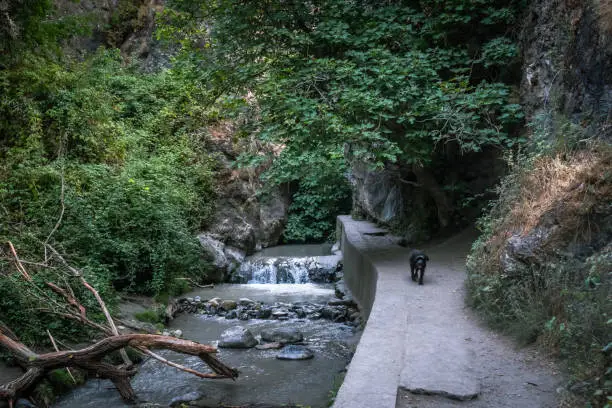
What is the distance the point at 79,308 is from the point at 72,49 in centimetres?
1333


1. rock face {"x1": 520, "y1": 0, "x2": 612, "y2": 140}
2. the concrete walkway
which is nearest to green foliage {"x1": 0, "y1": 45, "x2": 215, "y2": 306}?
the concrete walkway

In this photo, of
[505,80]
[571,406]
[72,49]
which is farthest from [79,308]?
[72,49]

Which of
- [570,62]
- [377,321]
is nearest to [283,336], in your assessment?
[377,321]

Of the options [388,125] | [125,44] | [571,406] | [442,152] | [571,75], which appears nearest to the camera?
[571,406]

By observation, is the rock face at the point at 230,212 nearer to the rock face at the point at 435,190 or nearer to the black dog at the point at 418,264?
the rock face at the point at 435,190

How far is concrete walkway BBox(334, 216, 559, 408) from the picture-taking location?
404 centimetres

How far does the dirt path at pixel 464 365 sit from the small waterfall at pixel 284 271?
738cm

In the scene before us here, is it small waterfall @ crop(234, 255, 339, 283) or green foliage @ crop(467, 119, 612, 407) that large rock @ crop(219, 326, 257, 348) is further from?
small waterfall @ crop(234, 255, 339, 283)

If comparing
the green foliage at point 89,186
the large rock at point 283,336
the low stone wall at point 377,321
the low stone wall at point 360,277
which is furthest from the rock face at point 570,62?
the green foliage at point 89,186

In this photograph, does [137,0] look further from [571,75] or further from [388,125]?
[571,75]

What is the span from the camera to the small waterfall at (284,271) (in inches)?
558

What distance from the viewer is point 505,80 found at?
1052cm

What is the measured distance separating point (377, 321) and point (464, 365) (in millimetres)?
1427

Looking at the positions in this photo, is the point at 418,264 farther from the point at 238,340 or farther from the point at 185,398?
the point at 185,398
